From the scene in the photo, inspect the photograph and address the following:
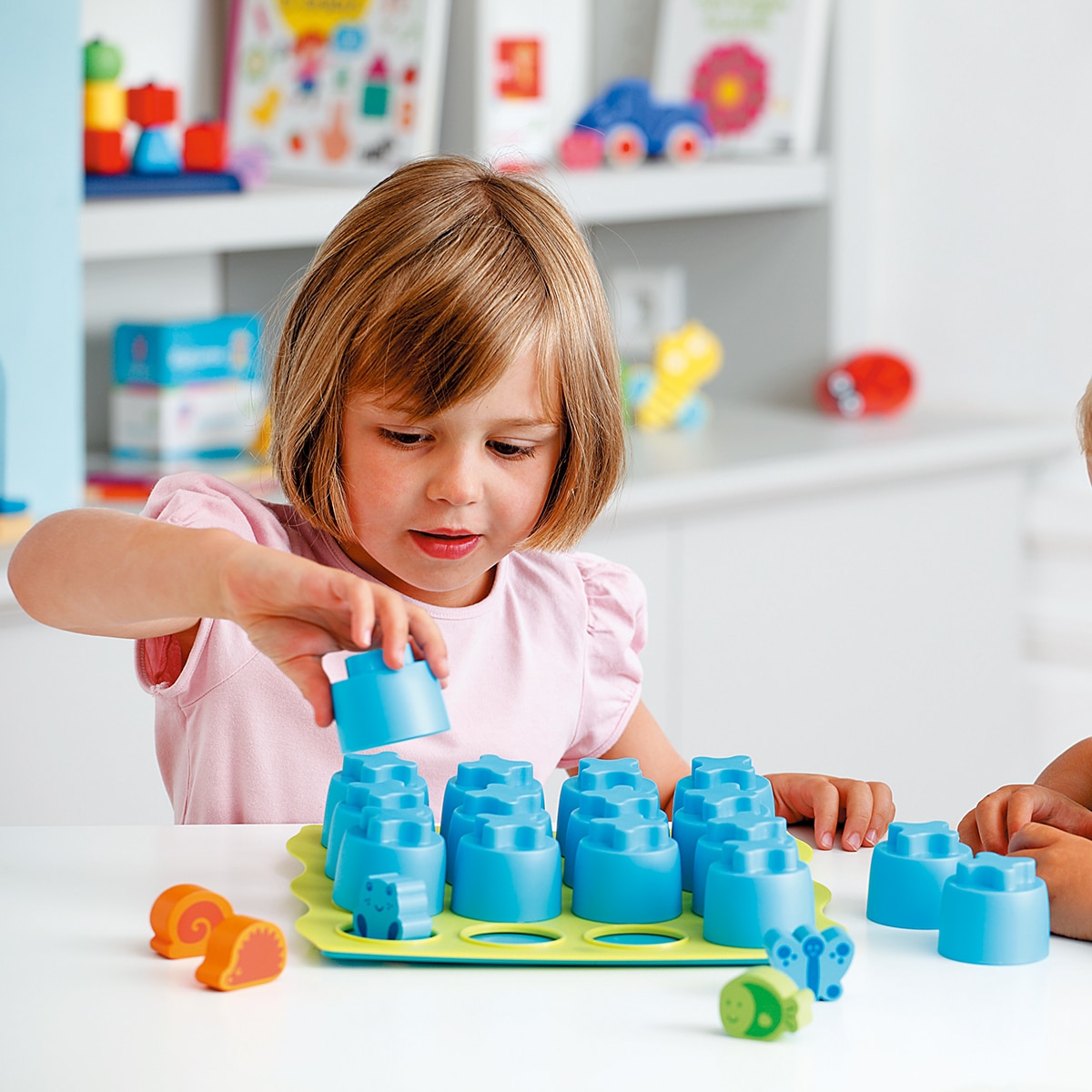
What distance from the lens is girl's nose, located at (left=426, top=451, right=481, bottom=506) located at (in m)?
0.88

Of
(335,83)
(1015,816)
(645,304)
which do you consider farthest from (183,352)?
(1015,816)

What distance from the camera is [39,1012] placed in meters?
0.57

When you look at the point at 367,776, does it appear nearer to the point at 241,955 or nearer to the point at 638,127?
the point at 241,955

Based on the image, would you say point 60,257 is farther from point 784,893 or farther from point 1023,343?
point 1023,343

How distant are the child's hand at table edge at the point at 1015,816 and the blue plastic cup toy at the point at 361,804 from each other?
11.7 inches

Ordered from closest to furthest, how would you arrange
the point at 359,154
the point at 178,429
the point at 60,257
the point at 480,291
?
the point at 480,291 → the point at 60,257 → the point at 178,429 → the point at 359,154

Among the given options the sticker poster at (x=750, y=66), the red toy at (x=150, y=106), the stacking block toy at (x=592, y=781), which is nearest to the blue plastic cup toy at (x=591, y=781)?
the stacking block toy at (x=592, y=781)

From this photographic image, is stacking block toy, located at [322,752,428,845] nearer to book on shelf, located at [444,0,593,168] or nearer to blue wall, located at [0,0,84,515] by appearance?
blue wall, located at [0,0,84,515]

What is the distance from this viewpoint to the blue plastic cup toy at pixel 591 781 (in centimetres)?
72

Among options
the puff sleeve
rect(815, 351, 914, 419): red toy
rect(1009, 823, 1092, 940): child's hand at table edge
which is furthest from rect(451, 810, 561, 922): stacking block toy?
rect(815, 351, 914, 419): red toy

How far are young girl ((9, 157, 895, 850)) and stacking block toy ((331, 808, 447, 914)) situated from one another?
0.48ft

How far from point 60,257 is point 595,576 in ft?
1.91

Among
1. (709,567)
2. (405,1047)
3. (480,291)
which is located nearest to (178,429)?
(709,567)

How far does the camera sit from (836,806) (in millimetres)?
843
